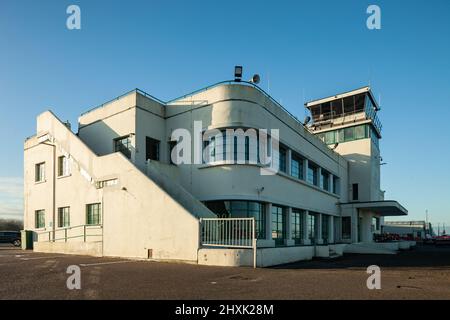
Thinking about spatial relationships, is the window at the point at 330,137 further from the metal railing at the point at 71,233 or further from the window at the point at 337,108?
the metal railing at the point at 71,233

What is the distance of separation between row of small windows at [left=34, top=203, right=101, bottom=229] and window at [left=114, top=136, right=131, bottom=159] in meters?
3.36

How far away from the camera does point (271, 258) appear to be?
578 inches

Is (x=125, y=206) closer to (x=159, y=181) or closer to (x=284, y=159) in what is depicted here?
(x=159, y=181)

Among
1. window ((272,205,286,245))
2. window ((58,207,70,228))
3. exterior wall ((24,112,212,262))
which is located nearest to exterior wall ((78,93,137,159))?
exterior wall ((24,112,212,262))

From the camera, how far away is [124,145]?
72.4 feet

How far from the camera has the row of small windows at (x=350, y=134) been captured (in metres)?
37.4

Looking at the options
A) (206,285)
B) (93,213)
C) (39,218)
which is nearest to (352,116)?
(93,213)

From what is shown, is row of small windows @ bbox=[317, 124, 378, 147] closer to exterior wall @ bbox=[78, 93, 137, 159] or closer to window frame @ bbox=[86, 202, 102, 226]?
exterior wall @ bbox=[78, 93, 137, 159]

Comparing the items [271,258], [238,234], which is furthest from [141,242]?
[271,258]

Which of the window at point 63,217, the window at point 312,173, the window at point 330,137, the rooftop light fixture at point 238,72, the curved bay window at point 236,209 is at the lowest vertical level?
the window at point 63,217

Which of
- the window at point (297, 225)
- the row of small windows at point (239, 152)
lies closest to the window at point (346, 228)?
the row of small windows at point (239, 152)

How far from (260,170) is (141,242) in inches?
284
